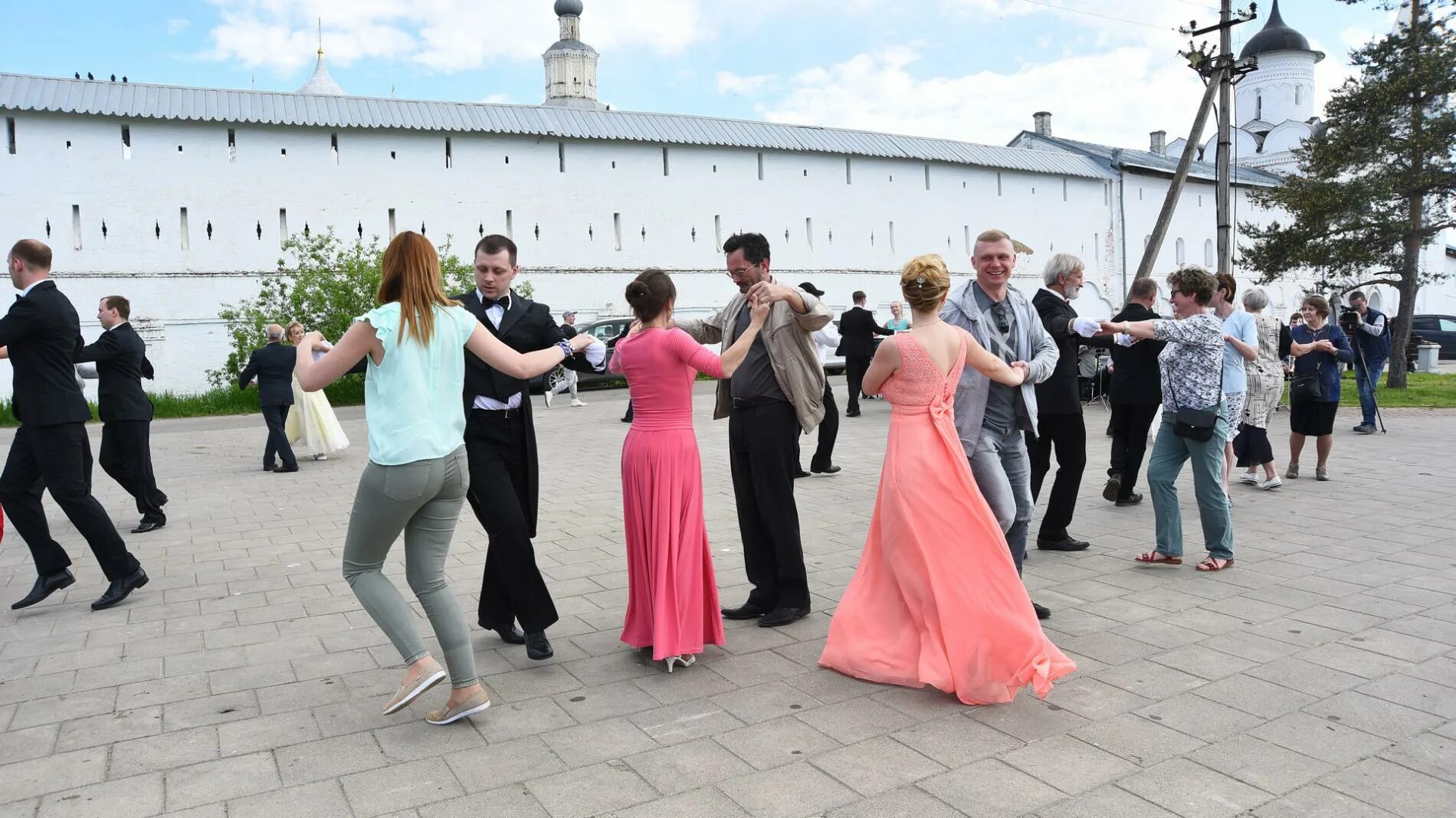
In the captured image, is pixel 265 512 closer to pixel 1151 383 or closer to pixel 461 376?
pixel 461 376

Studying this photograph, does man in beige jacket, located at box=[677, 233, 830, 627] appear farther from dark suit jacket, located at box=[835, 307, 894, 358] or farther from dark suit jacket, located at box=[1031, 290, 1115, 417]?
dark suit jacket, located at box=[835, 307, 894, 358]

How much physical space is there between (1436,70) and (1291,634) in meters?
21.3

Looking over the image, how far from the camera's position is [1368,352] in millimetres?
13648

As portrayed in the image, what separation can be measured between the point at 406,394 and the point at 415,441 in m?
0.16

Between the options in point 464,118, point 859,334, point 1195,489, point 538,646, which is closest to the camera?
point 538,646

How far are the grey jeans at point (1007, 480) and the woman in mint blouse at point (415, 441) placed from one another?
200 centimetres

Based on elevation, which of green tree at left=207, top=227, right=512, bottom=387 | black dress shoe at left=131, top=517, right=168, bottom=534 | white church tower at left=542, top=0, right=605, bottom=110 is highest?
white church tower at left=542, top=0, right=605, bottom=110

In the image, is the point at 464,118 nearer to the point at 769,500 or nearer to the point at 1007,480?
the point at 769,500

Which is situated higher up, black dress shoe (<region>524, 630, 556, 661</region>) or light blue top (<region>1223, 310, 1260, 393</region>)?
light blue top (<region>1223, 310, 1260, 393</region>)

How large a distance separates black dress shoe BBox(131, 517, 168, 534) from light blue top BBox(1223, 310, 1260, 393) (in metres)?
7.88

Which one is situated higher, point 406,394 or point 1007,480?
point 406,394

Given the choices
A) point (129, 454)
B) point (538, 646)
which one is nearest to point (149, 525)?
point (129, 454)

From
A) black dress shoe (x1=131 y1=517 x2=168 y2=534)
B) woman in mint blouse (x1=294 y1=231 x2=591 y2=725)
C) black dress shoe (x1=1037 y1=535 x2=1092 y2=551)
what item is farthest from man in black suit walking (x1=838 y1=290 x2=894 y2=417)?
woman in mint blouse (x1=294 y1=231 x2=591 y2=725)

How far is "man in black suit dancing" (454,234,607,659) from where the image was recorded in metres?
4.39
